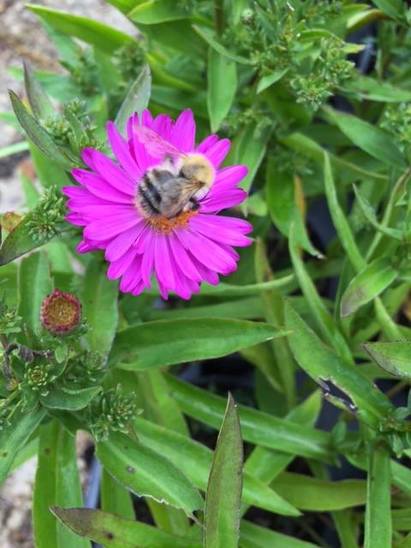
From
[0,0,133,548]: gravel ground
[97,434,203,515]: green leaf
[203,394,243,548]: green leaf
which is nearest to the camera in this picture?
[203,394,243,548]: green leaf

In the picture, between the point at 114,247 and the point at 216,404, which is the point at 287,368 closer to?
the point at 216,404

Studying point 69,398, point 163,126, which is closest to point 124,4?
point 163,126

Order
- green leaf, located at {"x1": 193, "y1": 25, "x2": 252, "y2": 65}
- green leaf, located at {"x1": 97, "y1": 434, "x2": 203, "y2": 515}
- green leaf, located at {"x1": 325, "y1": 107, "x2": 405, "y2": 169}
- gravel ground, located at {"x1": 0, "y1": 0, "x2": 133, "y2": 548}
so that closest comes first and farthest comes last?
green leaf, located at {"x1": 97, "y1": 434, "x2": 203, "y2": 515}
green leaf, located at {"x1": 193, "y1": 25, "x2": 252, "y2": 65}
green leaf, located at {"x1": 325, "y1": 107, "x2": 405, "y2": 169}
gravel ground, located at {"x1": 0, "y1": 0, "x2": 133, "y2": 548}

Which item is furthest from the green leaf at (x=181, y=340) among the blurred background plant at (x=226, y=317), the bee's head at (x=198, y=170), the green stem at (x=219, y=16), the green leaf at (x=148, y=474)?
the green stem at (x=219, y=16)

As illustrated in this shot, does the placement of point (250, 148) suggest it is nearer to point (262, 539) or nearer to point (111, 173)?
point (111, 173)

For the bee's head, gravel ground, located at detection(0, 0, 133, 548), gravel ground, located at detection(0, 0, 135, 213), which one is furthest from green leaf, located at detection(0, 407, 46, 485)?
gravel ground, located at detection(0, 0, 135, 213)

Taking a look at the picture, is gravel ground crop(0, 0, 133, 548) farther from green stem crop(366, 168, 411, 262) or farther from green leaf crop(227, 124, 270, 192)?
green stem crop(366, 168, 411, 262)
